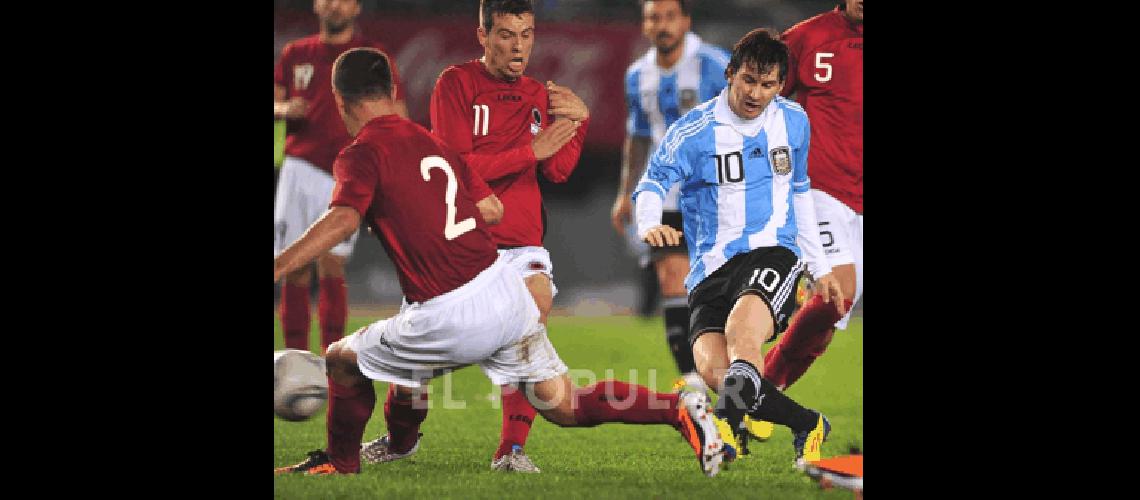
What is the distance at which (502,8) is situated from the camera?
591 centimetres

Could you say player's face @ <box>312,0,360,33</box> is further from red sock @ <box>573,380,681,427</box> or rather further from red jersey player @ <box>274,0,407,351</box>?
red sock @ <box>573,380,681,427</box>

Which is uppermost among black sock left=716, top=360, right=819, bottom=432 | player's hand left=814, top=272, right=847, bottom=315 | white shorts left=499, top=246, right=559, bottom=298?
white shorts left=499, top=246, right=559, bottom=298

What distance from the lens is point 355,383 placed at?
546 cm

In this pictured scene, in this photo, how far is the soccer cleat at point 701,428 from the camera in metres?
5.34

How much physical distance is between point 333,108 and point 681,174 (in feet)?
9.71

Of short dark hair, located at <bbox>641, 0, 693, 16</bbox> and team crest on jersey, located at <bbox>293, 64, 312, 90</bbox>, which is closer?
short dark hair, located at <bbox>641, 0, 693, 16</bbox>

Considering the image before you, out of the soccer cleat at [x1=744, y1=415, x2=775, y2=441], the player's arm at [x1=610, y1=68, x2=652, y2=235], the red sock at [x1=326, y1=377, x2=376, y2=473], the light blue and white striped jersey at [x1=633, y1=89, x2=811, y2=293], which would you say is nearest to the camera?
the red sock at [x1=326, y1=377, x2=376, y2=473]

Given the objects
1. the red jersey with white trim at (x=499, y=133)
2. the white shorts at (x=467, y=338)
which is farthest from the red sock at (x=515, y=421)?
the red jersey with white trim at (x=499, y=133)

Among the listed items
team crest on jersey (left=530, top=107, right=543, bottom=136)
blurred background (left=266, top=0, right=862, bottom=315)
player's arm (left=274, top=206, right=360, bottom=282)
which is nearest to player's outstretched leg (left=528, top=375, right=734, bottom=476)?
blurred background (left=266, top=0, right=862, bottom=315)

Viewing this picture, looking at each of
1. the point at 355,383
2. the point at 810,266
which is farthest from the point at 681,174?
the point at 355,383

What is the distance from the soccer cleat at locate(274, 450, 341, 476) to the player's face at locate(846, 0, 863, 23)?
146 inches

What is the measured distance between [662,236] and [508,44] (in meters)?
1.23

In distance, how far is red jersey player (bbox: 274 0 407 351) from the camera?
777cm

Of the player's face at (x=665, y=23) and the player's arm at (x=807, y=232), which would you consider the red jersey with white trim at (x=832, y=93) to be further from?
the player's arm at (x=807, y=232)
